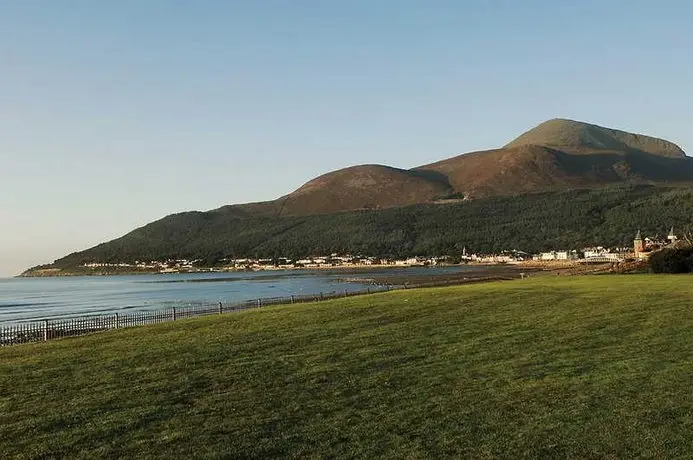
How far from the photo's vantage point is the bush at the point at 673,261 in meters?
52.1

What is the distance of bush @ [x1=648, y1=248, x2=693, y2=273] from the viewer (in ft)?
171

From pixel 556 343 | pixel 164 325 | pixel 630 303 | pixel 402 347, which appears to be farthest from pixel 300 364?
pixel 630 303

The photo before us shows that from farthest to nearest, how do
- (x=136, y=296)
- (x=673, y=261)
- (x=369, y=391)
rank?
1. (x=136, y=296)
2. (x=673, y=261)
3. (x=369, y=391)

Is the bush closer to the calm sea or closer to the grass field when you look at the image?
the grass field

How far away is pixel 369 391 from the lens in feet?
41.0

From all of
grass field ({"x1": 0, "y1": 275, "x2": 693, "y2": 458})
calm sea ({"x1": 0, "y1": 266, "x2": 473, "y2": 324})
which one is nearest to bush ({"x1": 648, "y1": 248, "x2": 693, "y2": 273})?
grass field ({"x1": 0, "y1": 275, "x2": 693, "y2": 458})

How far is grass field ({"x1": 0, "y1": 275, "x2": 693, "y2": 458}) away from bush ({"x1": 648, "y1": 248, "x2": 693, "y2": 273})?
3393cm

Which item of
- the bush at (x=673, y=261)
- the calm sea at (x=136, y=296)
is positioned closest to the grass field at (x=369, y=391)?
the bush at (x=673, y=261)

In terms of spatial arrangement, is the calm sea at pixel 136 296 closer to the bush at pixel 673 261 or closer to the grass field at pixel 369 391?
the bush at pixel 673 261

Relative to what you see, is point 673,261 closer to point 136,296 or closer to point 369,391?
point 369,391

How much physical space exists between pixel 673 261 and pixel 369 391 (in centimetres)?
4777

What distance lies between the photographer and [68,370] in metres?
15.9

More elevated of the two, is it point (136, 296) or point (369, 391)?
point (369, 391)

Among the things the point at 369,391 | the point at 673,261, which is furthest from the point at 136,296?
the point at 369,391
